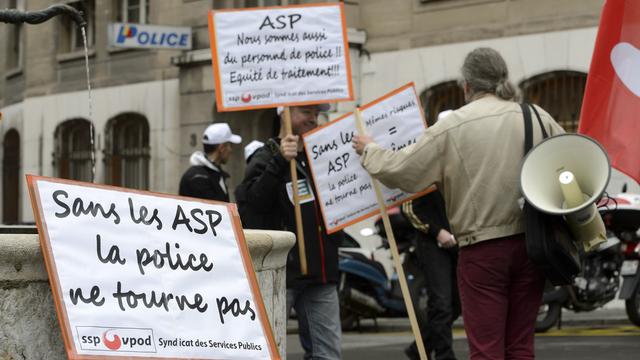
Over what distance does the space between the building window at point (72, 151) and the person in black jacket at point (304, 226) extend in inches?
810

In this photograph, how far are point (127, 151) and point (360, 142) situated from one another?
1958 cm

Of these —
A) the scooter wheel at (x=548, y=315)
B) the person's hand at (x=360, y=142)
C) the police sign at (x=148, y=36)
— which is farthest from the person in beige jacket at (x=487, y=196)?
the police sign at (x=148, y=36)

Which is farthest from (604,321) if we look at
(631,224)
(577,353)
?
(577,353)

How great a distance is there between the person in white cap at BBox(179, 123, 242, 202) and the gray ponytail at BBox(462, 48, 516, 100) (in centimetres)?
313

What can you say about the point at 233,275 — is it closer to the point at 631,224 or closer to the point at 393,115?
the point at 393,115

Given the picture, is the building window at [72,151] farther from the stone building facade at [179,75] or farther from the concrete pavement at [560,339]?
the concrete pavement at [560,339]

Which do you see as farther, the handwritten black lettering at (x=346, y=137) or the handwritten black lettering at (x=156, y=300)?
the handwritten black lettering at (x=346, y=137)

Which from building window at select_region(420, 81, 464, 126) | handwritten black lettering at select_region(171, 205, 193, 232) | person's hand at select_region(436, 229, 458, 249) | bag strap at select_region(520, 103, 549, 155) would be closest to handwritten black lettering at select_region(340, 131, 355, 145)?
bag strap at select_region(520, 103, 549, 155)

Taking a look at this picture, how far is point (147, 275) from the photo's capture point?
4.30 m

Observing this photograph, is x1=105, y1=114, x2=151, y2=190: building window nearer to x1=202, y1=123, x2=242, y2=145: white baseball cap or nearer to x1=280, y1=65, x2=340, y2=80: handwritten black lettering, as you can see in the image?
x1=202, y1=123, x2=242, y2=145: white baseball cap

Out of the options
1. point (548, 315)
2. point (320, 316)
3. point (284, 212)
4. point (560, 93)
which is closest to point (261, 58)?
point (284, 212)

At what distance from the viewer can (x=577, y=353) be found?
1011 centimetres

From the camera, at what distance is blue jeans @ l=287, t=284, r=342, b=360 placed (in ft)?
20.6

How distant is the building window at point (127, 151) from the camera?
973 inches
